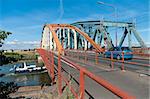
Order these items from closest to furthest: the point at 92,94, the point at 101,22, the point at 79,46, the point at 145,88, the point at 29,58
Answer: the point at 92,94 < the point at 145,88 < the point at 101,22 < the point at 79,46 < the point at 29,58

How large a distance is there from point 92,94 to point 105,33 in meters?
50.4

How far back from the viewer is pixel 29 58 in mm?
76938

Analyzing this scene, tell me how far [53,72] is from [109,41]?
45.5m

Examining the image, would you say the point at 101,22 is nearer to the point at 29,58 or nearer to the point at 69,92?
the point at 29,58

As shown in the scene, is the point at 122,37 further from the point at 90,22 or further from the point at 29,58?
the point at 29,58

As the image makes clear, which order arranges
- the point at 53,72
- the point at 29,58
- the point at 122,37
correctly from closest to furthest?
the point at 53,72 < the point at 122,37 < the point at 29,58

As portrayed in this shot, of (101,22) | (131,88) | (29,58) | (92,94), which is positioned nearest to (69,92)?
(92,94)

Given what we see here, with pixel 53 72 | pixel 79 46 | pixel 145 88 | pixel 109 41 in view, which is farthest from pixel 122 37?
pixel 145 88

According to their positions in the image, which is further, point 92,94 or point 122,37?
point 122,37

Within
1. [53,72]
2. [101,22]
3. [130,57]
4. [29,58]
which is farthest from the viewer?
[29,58]

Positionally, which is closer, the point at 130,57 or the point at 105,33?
the point at 130,57

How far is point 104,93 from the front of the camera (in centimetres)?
635

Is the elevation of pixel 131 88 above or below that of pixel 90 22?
below

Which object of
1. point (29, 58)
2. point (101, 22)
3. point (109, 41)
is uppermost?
point (101, 22)
